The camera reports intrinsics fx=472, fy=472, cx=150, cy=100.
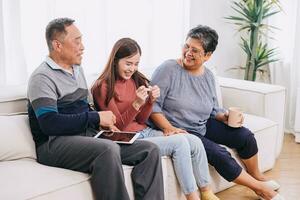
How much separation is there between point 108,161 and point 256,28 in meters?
2.46

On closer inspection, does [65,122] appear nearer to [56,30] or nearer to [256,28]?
[56,30]

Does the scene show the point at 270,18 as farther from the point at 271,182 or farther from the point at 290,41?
the point at 271,182

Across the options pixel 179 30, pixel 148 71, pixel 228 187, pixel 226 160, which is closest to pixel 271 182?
pixel 228 187

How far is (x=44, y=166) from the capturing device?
2170 millimetres

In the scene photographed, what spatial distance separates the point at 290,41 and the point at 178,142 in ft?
Result: 6.99

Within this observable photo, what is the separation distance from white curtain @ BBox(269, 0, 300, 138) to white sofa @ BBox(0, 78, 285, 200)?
3.14 feet

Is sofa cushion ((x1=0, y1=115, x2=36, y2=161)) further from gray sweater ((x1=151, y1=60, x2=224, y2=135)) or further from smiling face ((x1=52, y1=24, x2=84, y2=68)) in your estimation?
gray sweater ((x1=151, y1=60, x2=224, y2=135))

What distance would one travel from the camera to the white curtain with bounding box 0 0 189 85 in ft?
9.19

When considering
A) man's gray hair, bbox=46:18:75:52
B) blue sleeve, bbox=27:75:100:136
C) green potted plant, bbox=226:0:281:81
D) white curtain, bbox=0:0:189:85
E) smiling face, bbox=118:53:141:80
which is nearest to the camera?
blue sleeve, bbox=27:75:100:136

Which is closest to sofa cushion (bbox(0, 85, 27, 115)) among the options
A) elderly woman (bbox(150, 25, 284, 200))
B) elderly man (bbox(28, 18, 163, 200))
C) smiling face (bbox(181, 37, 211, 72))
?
elderly man (bbox(28, 18, 163, 200))

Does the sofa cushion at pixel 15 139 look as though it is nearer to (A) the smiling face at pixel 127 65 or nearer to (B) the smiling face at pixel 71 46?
(B) the smiling face at pixel 71 46

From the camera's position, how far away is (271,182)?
2.83 meters

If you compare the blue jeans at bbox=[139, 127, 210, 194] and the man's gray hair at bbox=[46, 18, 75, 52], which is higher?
the man's gray hair at bbox=[46, 18, 75, 52]

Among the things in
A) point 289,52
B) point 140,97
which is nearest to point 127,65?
point 140,97
